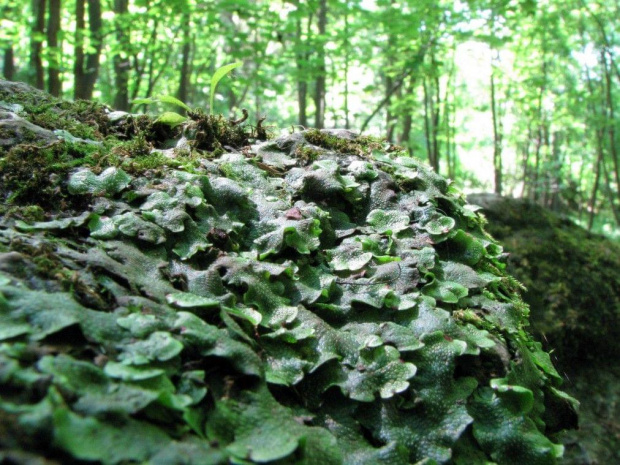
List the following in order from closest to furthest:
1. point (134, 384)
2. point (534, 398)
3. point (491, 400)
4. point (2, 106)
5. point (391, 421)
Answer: point (134, 384)
point (391, 421)
point (491, 400)
point (534, 398)
point (2, 106)

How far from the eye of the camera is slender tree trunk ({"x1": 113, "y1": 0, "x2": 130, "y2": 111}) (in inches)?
276

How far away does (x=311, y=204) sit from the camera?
2.20m

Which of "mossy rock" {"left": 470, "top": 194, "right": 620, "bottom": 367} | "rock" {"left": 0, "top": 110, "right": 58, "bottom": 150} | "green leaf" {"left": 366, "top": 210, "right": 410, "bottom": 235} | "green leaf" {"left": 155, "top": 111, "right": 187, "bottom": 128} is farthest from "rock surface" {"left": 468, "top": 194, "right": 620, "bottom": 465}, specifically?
"rock" {"left": 0, "top": 110, "right": 58, "bottom": 150}

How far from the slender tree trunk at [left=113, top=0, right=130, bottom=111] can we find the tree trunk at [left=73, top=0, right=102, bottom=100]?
0.31 metres

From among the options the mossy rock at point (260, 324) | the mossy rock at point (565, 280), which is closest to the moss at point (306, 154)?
the mossy rock at point (260, 324)

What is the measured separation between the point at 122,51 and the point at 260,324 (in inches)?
278

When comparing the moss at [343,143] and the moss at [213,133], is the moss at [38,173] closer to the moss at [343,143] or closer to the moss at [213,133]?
the moss at [213,133]

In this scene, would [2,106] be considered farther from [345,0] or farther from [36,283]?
[345,0]

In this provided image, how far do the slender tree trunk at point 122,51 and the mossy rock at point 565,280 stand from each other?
5.76 m

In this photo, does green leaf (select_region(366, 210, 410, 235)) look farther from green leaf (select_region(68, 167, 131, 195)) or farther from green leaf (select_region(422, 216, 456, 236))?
green leaf (select_region(68, 167, 131, 195))

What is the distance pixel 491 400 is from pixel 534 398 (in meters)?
0.25

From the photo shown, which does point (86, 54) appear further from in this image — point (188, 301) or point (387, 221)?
point (188, 301)

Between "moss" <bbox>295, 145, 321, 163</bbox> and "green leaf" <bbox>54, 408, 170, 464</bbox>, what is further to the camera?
"moss" <bbox>295, 145, 321, 163</bbox>

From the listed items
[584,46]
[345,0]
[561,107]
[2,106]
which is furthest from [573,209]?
[2,106]
